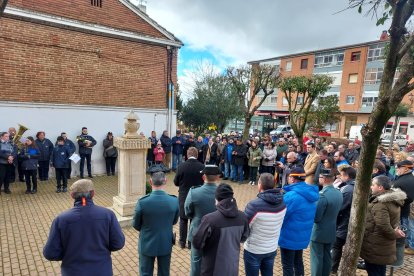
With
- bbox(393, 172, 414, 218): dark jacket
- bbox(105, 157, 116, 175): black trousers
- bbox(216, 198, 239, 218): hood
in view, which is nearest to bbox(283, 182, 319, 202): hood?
bbox(216, 198, 239, 218): hood

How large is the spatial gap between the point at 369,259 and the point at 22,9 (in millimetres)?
11338

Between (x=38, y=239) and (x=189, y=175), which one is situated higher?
(x=189, y=175)

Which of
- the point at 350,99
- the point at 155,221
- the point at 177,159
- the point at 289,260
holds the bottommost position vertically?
the point at 177,159

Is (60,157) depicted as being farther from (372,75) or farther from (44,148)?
(372,75)

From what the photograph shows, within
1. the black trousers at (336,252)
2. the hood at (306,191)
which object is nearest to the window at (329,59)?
the black trousers at (336,252)

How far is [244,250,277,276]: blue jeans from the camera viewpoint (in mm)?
3277

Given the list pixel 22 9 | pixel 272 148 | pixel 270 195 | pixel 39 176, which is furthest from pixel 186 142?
pixel 270 195

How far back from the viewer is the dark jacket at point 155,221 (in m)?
3.24

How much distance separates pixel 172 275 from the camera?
4.25 m

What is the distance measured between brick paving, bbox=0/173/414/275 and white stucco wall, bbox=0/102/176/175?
2178 millimetres

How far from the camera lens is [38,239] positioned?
5.23m

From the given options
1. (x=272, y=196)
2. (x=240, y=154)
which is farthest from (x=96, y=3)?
(x=272, y=196)

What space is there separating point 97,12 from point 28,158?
614 cm

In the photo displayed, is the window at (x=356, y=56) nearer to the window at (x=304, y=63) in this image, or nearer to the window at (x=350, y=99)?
the window at (x=350, y=99)
